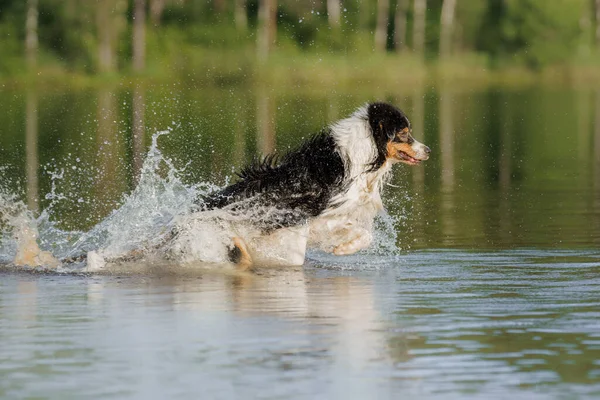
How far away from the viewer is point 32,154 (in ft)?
81.1

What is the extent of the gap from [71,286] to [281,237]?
2101 millimetres

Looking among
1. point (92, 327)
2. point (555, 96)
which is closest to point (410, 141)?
point (92, 327)

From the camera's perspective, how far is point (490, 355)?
879 centimetres

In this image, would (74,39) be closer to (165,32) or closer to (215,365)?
(165,32)

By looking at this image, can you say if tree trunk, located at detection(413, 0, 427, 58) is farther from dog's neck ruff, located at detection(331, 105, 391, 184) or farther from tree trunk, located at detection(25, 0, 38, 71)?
dog's neck ruff, located at detection(331, 105, 391, 184)

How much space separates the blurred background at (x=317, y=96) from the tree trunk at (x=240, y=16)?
80 mm

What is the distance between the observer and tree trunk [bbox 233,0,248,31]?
64.9 m

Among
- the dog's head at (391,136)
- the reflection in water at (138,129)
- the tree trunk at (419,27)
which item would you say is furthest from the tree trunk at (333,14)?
the dog's head at (391,136)

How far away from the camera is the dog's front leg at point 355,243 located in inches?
512

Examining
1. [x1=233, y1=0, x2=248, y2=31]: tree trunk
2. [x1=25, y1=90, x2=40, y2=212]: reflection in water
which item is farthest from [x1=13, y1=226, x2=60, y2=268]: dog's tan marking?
[x1=233, y1=0, x2=248, y2=31]: tree trunk

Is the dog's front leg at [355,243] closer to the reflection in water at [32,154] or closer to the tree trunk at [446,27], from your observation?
the reflection in water at [32,154]

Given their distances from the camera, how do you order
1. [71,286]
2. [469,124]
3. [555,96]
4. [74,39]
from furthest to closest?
[74,39]
[555,96]
[469,124]
[71,286]

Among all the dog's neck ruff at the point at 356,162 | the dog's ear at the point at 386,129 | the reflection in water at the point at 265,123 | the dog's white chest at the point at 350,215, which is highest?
the reflection in water at the point at 265,123

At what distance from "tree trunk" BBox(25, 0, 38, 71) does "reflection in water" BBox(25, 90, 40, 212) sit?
15.5m
